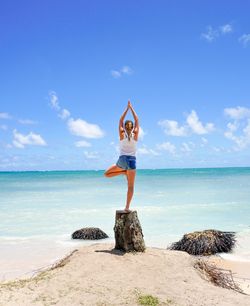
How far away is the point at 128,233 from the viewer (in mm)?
9219

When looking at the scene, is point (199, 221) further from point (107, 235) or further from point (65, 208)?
point (65, 208)

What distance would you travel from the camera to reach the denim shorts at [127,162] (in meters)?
9.02

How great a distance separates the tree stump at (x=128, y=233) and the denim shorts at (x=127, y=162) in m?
0.99

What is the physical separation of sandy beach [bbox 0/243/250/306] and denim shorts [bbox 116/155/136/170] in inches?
69.1

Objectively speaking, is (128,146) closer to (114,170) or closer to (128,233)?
(114,170)

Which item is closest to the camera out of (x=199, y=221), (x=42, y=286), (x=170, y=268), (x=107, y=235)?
(x=42, y=286)

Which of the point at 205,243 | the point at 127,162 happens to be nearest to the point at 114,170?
the point at 127,162

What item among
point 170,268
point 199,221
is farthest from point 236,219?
point 170,268

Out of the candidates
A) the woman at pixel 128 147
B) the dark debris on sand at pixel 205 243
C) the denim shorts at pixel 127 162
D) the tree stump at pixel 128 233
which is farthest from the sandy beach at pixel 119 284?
the dark debris on sand at pixel 205 243

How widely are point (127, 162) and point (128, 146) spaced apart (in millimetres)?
323

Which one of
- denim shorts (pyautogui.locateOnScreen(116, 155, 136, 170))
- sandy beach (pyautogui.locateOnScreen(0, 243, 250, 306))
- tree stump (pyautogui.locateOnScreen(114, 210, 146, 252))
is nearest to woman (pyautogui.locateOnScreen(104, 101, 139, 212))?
denim shorts (pyautogui.locateOnScreen(116, 155, 136, 170))

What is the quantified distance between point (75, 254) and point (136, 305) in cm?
237

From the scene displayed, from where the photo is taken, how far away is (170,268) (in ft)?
28.4

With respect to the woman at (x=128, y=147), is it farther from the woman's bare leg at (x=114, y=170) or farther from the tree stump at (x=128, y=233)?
the tree stump at (x=128, y=233)
